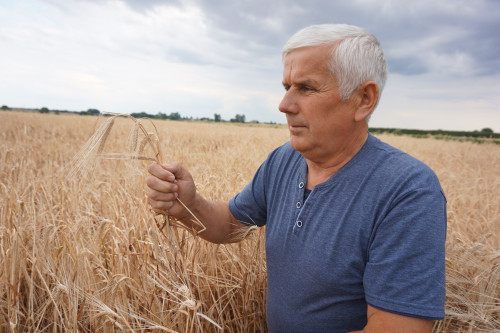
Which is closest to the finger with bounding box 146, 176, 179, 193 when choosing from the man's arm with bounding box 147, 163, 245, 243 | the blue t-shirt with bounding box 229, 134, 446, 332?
the man's arm with bounding box 147, 163, 245, 243

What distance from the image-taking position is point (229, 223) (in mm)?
1623

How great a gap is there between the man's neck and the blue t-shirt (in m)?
0.03

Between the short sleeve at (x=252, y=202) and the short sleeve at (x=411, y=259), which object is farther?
the short sleeve at (x=252, y=202)

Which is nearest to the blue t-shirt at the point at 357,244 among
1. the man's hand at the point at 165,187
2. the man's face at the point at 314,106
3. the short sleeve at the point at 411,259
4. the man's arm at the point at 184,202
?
the short sleeve at the point at 411,259

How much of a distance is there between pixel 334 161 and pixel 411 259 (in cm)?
48

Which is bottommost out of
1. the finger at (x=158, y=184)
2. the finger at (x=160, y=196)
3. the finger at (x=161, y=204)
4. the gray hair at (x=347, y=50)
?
the finger at (x=161, y=204)

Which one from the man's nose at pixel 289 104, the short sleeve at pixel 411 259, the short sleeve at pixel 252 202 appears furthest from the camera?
the short sleeve at pixel 252 202

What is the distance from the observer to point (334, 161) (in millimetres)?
1281

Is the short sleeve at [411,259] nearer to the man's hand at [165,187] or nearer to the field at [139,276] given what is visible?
the field at [139,276]

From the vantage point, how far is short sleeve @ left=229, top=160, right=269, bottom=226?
1.64 m

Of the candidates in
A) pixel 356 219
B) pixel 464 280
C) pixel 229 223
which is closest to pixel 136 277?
pixel 229 223

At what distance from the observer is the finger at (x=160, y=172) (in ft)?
3.71

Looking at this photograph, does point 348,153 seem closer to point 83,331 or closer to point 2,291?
point 83,331

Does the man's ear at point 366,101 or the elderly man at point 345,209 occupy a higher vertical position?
the man's ear at point 366,101
